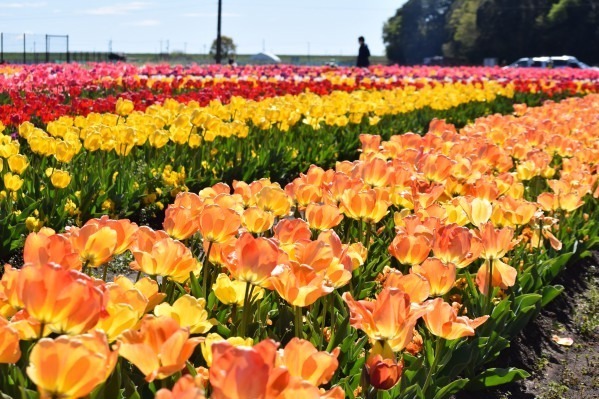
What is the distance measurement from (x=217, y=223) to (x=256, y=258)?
0.38 meters

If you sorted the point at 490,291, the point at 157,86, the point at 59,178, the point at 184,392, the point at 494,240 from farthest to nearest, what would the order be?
the point at 157,86
the point at 59,178
the point at 490,291
the point at 494,240
the point at 184,392

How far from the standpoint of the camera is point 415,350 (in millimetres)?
2547

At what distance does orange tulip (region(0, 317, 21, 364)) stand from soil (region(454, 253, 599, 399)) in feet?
6.64

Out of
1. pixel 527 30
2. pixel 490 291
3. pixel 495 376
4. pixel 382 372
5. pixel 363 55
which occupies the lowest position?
pixel 495 376

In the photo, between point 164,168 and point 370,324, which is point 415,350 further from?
point 164,168

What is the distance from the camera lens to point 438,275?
220 centimetres

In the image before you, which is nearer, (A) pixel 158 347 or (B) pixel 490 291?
(A) pixel 158 347

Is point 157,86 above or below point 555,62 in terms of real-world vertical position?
below

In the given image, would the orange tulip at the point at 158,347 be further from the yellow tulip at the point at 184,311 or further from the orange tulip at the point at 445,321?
the orange tulip at the point at 445,321

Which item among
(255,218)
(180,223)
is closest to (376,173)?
(255,218)

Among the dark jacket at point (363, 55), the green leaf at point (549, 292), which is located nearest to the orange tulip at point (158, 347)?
the green leaf at point (549, 292)

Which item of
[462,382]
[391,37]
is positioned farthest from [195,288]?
[391,37]

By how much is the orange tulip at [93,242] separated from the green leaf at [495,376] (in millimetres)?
1418

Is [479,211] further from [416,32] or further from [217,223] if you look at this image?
[416,32]
